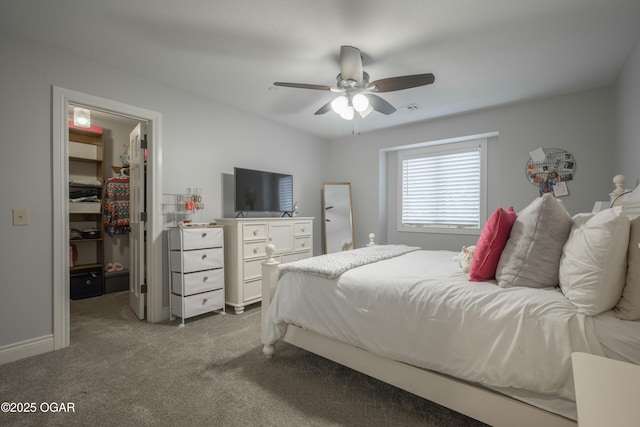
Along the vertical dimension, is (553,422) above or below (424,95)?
below

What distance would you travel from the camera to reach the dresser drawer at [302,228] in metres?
3.94

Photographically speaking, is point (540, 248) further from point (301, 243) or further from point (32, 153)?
point (32, 153)

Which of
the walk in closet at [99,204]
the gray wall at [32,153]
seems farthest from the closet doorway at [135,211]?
the walk in closet at [99,204]

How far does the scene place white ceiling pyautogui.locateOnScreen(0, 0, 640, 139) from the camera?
1.90 m

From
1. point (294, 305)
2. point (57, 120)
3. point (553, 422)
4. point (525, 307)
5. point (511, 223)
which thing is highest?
point (57, 120)

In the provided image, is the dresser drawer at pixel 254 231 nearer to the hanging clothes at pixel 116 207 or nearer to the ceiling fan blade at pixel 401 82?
the ceiling fan blade at pixel 401 82

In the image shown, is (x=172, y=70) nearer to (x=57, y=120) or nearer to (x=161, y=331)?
(x=57, y=120)

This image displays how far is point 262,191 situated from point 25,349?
2.55 metres

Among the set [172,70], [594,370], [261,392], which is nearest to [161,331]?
[261,392]

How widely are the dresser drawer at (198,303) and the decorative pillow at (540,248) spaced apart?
2.60 metres

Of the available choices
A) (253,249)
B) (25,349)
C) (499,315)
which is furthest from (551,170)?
(25,349)

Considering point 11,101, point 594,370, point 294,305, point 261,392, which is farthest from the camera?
point 11,101

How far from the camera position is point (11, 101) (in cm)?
221

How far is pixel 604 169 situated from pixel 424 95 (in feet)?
6.45
